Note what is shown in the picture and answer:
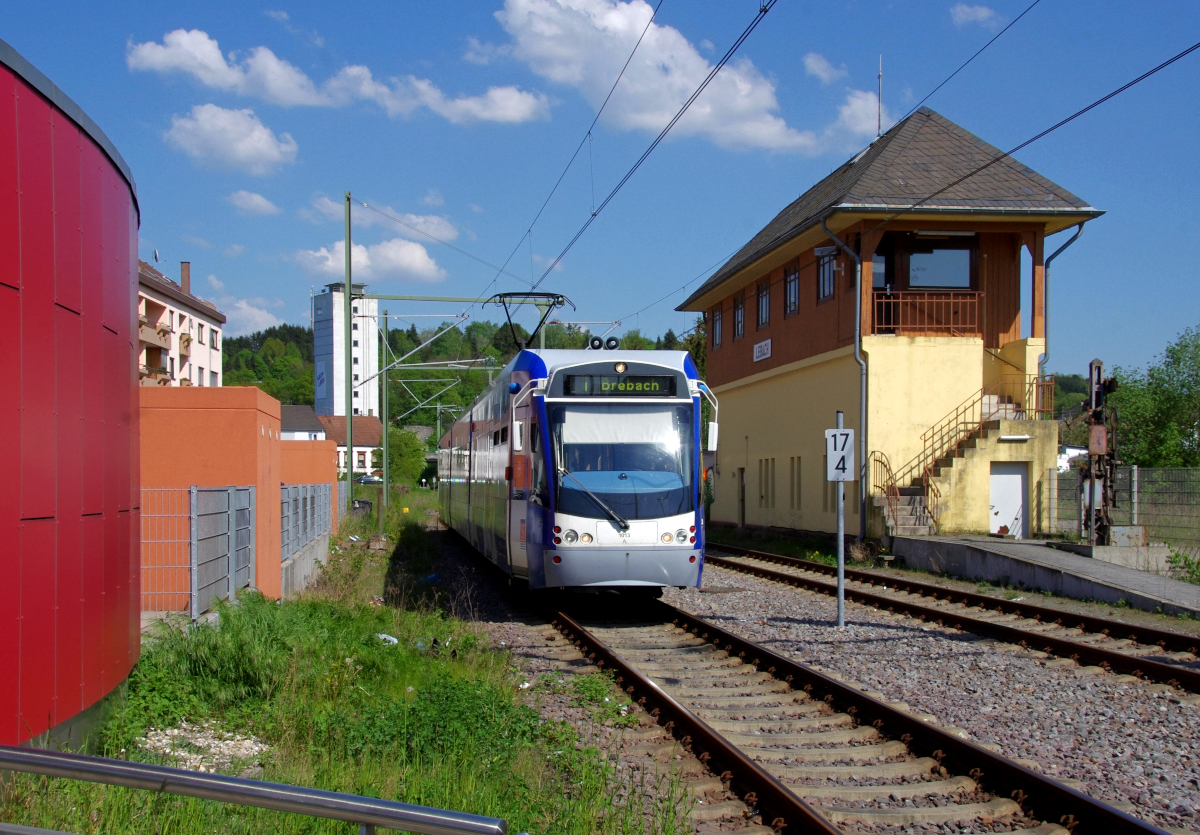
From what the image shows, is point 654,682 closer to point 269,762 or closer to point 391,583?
point 269,762

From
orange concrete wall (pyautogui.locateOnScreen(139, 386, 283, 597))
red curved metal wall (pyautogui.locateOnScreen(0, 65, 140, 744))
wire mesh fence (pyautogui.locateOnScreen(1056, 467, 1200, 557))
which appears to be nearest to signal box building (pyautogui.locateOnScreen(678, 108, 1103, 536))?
wire mesh fence (pyautogui.locateOnScreen(1056, 467, 1200, 557))

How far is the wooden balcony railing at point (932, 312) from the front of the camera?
25109mm

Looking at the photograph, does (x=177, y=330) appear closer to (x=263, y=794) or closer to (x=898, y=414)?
(x=898, y=414)

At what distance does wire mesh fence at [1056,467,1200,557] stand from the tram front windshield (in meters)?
12.0

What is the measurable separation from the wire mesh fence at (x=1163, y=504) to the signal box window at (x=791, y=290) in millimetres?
9810

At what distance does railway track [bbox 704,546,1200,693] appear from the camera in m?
10.1

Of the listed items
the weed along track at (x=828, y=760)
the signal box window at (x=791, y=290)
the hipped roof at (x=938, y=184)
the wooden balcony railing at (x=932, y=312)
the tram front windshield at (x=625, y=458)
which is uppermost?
the hipped roof at (x=938, y=184)

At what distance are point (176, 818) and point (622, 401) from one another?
8.90 m

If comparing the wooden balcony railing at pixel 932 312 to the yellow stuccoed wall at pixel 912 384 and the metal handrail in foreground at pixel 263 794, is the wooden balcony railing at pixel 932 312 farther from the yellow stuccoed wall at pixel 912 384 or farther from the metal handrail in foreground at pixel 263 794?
the metal handrail in foreground at pixel 263 794

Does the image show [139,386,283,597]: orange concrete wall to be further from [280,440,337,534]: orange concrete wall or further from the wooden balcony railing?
the wooden balcony railing

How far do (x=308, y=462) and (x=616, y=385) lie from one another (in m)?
16.8

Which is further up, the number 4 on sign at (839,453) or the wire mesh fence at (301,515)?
the number 4 on sign at (839,453)

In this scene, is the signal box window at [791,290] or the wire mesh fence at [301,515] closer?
the wire mesh fence at [301,515]

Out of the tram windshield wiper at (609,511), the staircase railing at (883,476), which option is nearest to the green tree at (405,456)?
the staircase railing at (883,476)
